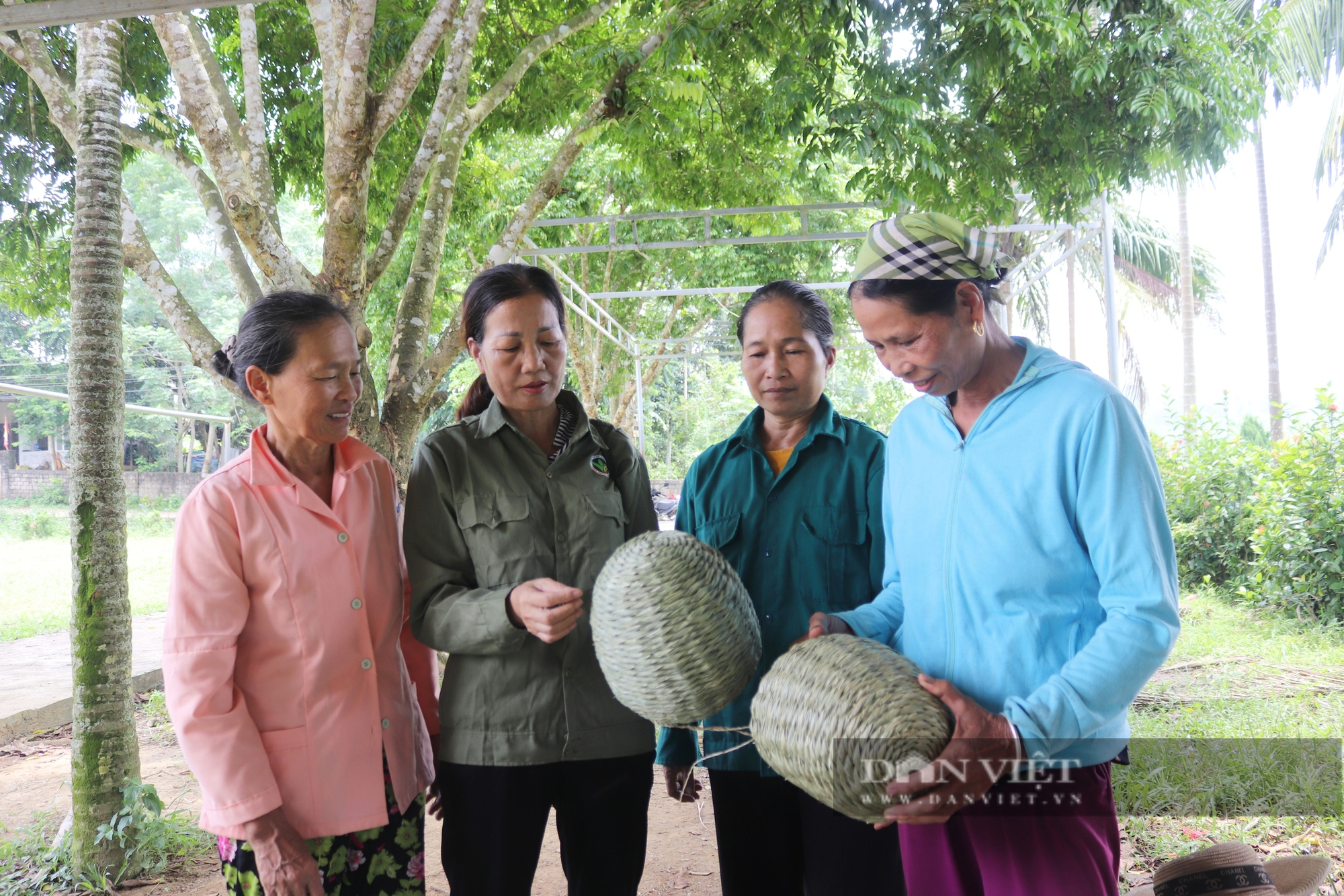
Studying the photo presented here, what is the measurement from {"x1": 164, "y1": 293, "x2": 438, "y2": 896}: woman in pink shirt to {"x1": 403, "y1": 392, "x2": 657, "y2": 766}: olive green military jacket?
0.13 meters

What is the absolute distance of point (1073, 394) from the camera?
5.08ft

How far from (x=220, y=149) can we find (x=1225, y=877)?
4710 millimetres

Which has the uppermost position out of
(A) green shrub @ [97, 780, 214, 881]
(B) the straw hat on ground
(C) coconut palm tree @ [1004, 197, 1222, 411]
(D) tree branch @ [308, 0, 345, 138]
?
(C) coconut palm tree @ [1004, 197, 1222, 411]

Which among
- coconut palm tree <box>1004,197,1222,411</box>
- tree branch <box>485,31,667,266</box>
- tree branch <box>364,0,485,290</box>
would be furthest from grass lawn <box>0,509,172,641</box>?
coconut palm tree <box>1004,197,1222,411</box>

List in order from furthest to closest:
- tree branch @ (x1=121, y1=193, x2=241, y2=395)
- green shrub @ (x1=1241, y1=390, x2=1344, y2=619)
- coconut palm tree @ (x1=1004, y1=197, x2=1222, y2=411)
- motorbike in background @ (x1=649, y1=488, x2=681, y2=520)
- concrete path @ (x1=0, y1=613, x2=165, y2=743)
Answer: motorbike in background @ (x1=649, y1=488, x2=681, y2=520) < coconut palm tree @ (x1=1004, y1=197, x2=1222, y2=411) < green shrub @ (x1=1241, y1=390, x2=1344, y2=619) < concrete path @ (x1=0, y1=613, x2=165, y2=743) < tree branch @ (x1=121, y1=193, x2=241, y2=395)

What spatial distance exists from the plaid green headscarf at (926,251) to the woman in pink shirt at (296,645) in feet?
4.06

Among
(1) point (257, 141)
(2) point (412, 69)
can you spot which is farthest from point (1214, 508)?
(1) point (257, 141)

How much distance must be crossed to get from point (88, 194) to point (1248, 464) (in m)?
9.82

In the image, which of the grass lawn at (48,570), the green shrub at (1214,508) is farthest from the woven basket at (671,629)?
the green shrub at (1214,508)

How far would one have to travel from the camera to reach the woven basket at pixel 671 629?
67.2 inches

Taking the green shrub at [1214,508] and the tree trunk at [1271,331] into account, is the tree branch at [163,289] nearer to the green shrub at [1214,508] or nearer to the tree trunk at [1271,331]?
the green shrub at [1214,508]

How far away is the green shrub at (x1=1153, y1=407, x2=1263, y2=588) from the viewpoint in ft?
27.5

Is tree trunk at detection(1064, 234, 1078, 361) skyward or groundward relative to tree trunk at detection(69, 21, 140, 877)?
skyward

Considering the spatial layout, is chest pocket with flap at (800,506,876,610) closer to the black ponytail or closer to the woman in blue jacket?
the woman in blue jacket
